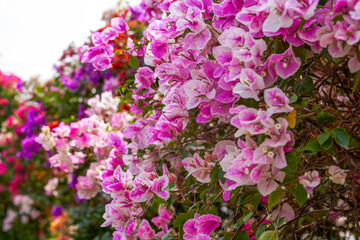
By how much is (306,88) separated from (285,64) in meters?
0.11

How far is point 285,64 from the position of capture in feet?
2.33

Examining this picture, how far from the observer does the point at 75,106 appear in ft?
8.75

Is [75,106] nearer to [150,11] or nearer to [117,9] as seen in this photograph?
[117,9]

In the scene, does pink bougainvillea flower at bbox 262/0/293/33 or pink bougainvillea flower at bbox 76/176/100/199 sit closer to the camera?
pink bougainvillea flower at bbox 262/0/293/33

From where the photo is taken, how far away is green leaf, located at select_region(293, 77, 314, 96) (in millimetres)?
787

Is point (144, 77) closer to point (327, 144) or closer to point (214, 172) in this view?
point (214, 172)

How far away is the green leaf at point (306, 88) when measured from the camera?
31.0 inches

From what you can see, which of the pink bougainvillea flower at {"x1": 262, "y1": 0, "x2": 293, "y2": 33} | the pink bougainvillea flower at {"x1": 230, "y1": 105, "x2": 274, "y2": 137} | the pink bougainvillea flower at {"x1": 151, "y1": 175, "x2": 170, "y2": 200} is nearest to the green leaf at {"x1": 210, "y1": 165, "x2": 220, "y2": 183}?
the pink bougainvillea flower at {"x1": 151, "y1": 175, "x2": 170, "y2": 200}

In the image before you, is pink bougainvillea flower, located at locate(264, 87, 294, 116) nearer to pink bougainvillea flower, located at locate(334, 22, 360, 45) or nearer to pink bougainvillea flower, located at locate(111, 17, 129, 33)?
pink bougainvillea flower, located at locate(334, 22, 360, 45)

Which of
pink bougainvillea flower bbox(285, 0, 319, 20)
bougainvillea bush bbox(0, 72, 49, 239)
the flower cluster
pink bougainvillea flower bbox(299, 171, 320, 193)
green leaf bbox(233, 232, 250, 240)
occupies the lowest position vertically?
bougainvillea bush bbox(0, 72, 49, 239)

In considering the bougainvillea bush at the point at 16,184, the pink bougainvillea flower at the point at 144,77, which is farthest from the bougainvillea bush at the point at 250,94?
the bougainvillea bush at the point at 16,184

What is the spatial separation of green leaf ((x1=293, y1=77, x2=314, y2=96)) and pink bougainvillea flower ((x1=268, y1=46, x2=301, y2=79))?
0.28 ft

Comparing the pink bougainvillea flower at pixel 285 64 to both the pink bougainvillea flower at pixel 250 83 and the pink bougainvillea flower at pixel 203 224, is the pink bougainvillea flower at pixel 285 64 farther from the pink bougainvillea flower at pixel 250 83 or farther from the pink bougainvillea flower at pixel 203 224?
the pink bougainvillea flower at pixel 203 224

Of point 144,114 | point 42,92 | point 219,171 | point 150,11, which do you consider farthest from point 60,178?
point 219,171
